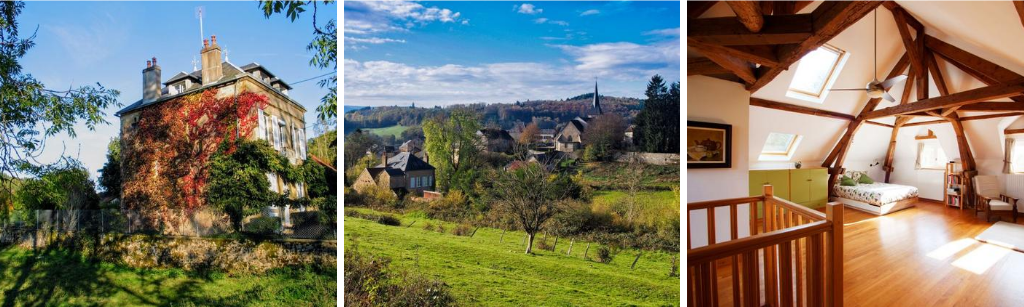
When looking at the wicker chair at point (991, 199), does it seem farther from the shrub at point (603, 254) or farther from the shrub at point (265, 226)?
the shrub at point (265, 226)

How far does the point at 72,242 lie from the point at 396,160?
203 cm

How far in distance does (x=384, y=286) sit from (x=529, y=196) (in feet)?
2.72

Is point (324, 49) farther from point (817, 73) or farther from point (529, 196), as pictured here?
point (817, 73)

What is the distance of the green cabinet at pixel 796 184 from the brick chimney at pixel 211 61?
4840 millimetres

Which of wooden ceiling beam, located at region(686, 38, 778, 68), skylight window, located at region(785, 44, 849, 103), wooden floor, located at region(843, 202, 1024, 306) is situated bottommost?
wooden floor, located at region(843, 202, 1024, 306)

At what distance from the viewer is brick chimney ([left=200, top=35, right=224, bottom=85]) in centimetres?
190

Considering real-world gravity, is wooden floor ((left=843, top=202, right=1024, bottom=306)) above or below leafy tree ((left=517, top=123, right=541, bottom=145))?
below

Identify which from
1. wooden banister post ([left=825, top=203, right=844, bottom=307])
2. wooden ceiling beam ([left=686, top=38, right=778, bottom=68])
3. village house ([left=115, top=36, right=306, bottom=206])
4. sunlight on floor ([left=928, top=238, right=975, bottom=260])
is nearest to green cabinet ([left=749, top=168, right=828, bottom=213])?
sunlight on floor ([left=928, top=238, right=975, bottom=260])

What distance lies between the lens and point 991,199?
419 centimetres

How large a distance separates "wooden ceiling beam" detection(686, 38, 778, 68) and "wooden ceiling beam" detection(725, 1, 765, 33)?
23 cm

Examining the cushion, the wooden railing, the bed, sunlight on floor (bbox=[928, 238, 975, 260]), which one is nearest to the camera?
the wooden railing

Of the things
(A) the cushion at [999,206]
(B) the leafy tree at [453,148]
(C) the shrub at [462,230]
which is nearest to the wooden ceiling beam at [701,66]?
(B) the leafy tree at [453,148]

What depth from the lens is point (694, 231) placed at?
2760mm

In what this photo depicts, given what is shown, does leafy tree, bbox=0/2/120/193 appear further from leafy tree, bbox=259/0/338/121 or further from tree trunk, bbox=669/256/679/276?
tree trunk, bbox=669/256/679/276
